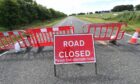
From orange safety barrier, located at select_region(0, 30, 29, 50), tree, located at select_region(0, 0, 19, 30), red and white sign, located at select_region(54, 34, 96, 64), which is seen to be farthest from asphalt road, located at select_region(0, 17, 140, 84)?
tree, located at select_region(0, 0, 19, 30)

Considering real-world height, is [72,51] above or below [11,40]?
above

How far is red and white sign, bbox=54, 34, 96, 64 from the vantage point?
7895 millimetres

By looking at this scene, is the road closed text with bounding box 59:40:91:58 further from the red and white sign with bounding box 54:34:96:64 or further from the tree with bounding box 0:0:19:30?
the tree with bounding box 0:0:19:30

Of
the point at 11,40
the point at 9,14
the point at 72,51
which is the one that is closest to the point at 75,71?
the point at 72,51

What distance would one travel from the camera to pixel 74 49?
804cm

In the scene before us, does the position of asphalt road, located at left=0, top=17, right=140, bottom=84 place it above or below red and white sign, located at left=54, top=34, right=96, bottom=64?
below

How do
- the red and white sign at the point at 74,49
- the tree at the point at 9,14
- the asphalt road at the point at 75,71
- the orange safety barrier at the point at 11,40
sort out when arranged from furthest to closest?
the tree at the point at 9,14 < the orange safety barrier at the point at 11,40 < the red and white sign at the point at 74,49 < the asphalt road at the point at 75,71

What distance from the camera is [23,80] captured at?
7.35 meters

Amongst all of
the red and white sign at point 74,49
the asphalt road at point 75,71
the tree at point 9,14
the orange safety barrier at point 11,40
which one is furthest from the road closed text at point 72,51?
the tree at point 9,14

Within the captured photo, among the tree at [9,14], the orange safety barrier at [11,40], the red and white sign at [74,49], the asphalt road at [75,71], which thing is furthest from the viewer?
the tree at [9,14]

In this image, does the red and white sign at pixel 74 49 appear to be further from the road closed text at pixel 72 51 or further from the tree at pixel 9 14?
the tree at pixel 9 14

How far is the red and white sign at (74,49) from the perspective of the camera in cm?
789

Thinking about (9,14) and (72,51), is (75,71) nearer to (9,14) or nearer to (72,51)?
(72,51)

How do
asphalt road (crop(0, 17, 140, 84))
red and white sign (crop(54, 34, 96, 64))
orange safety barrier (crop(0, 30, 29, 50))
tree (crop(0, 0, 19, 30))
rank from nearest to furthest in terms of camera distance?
asphalt road (crop(0, 17, 140, 84))
red and white sign (crop(54, 34, 96, 64))
orange safety barrier (crop(0, 30, 29, 50))
tree (crop(0, 0, 19, 30))
